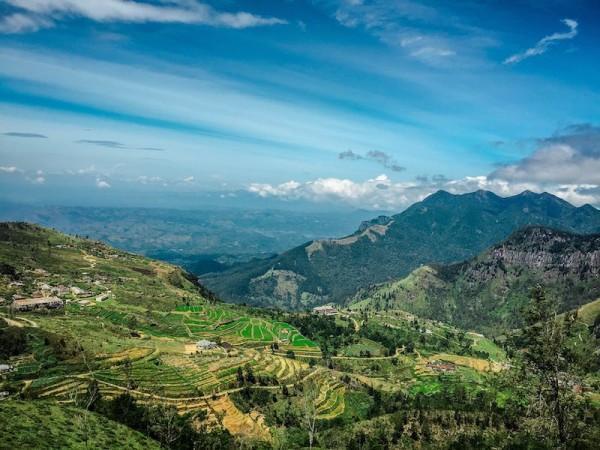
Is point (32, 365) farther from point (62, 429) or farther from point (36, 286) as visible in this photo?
point (36, 286)

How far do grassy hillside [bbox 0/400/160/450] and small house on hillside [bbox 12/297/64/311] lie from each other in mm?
102842

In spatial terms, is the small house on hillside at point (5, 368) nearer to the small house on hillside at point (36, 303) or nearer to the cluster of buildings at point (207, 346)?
the cluster of buildings at point (207, 346)

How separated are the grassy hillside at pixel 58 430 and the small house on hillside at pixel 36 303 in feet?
337

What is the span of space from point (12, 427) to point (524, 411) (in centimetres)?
6289

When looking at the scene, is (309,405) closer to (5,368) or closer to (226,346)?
(226,346)

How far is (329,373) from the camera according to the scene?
563 ft

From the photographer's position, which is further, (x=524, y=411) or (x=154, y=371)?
(x=154, y=371)

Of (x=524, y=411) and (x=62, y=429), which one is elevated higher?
(x=524, y=411)

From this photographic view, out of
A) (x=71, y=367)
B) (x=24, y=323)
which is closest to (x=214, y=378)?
(x=71, y=367)

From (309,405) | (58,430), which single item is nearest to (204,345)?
(309,405)

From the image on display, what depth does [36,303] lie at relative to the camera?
16875 centimetres

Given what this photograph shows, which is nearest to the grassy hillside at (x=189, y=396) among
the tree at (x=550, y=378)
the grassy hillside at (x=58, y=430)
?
the grassy hillside at (x=58, y=430)

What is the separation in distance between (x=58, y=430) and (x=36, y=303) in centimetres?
11757

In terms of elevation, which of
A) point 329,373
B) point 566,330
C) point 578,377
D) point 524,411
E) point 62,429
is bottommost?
point 329,373
